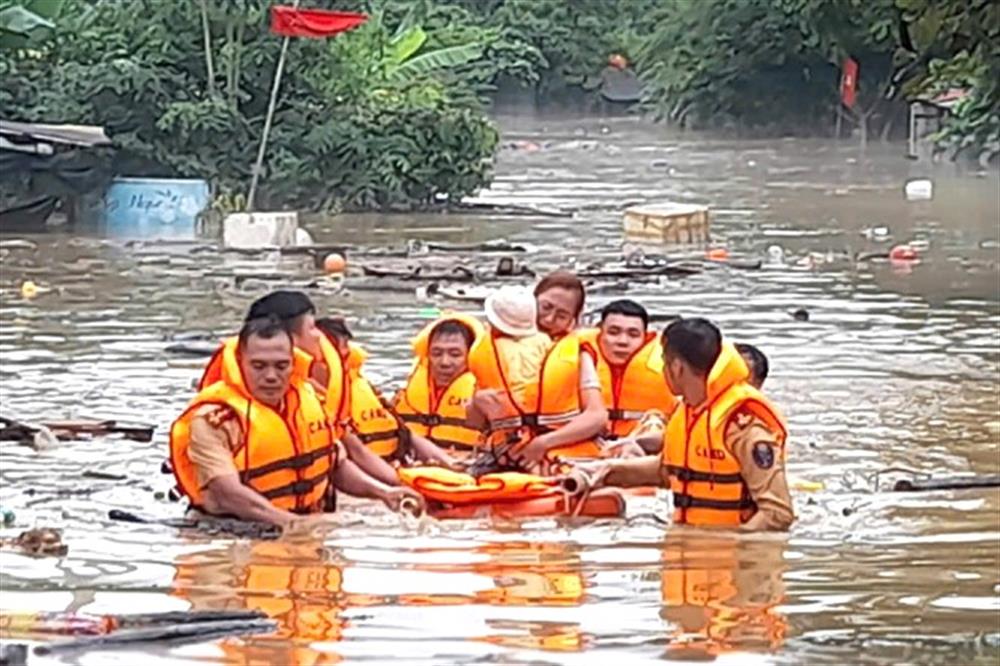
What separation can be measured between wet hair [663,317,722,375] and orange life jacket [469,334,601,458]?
2553 millimetres

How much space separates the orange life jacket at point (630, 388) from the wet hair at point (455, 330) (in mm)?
600

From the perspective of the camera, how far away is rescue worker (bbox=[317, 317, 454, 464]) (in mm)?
12211

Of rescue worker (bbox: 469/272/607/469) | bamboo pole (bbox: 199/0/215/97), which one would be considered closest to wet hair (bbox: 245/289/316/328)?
rescue worker (bbox: 469/272/607/469)

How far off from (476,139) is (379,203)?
1.81 meters

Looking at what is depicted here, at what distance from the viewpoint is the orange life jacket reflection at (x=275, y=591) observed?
8.01 metres

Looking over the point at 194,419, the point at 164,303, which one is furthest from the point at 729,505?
the point at 164,303

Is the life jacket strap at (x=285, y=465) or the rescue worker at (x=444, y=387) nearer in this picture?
the life jacket strap at (x=285, y=465)

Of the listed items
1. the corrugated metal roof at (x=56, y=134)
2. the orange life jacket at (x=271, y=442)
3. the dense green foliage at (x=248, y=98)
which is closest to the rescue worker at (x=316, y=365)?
the orange life jacket at (x=271, y=442)

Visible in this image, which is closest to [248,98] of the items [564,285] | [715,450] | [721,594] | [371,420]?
[564,285]

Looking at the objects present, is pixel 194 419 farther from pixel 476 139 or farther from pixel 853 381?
pixel 476 139

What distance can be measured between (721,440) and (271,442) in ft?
6.46

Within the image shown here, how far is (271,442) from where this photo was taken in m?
10.4

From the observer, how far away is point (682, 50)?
6028 cm

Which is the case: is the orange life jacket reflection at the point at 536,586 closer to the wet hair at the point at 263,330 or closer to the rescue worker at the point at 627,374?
the wet hair at the point at 263,330
